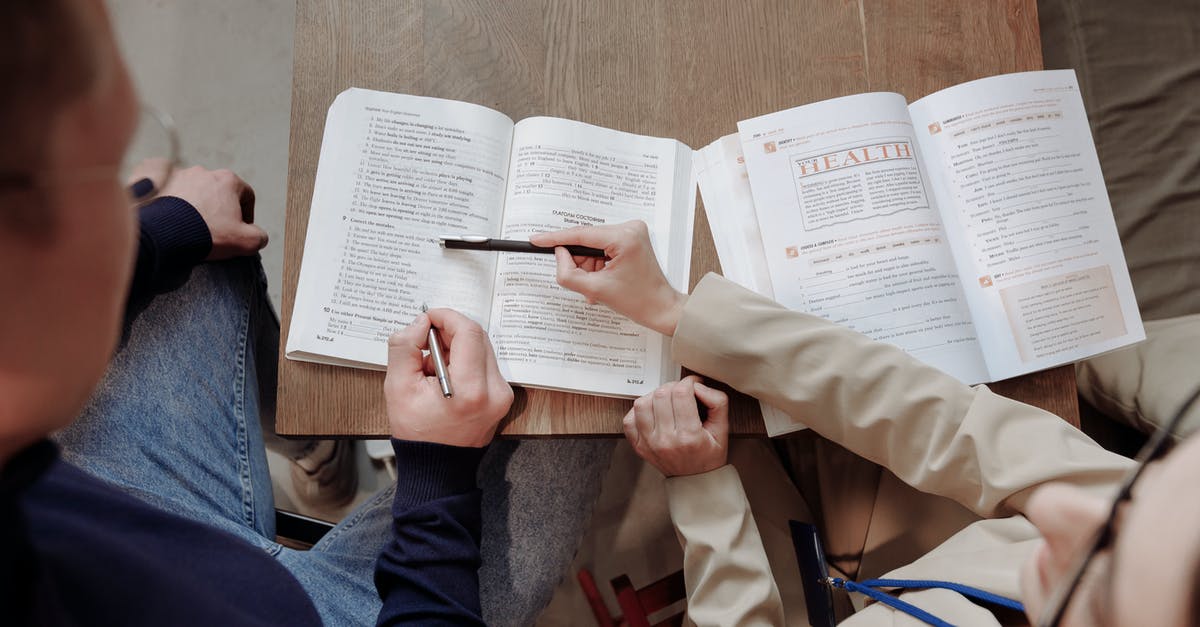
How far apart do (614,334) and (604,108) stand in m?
0.27

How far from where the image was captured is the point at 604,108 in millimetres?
850

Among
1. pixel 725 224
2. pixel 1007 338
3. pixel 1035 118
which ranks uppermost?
pixel 1035 118

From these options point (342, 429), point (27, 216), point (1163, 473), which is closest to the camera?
point (27, 216)

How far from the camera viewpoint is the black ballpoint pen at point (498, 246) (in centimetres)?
78

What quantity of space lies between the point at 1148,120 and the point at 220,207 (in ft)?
4.40

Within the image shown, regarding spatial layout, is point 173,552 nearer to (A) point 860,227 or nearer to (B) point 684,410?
(B) point 684,410

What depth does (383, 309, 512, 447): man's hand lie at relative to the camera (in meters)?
0.73

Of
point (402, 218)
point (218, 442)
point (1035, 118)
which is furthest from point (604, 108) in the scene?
point (218, 442)

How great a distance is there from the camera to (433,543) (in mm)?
732

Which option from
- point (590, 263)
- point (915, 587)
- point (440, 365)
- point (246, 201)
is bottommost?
point (915, 587)

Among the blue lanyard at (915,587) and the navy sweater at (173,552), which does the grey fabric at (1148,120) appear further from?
the navy sweater at (173,552)

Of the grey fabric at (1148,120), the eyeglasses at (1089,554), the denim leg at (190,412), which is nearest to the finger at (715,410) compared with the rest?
the eyeglasses at (1089,554)

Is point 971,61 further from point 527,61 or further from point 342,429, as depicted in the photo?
point 342,429

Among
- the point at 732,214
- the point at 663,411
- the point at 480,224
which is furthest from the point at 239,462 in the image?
the point at 732,214
